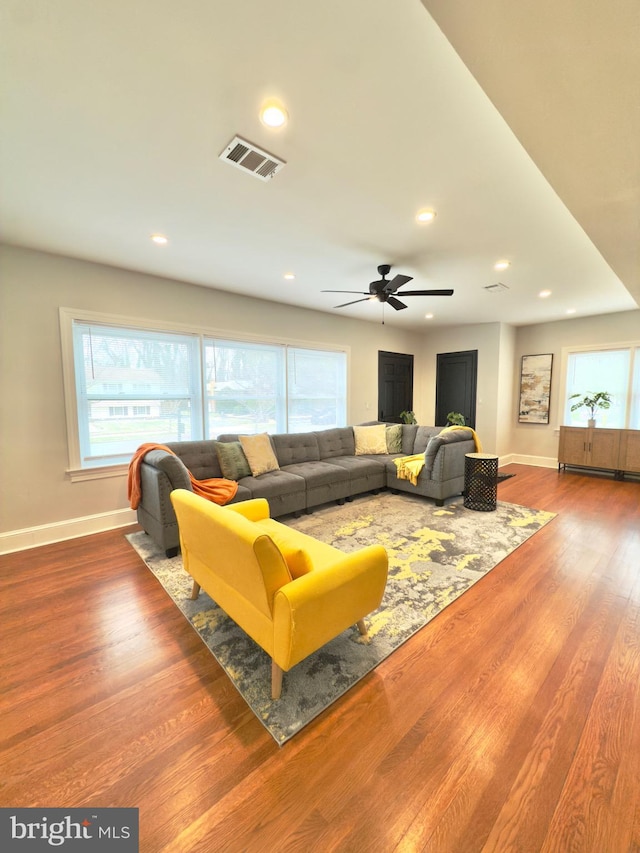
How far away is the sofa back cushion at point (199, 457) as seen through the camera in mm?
3594

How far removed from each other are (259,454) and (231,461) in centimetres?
36

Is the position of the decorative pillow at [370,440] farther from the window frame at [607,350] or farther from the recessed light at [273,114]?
the recessed light at [273,114]

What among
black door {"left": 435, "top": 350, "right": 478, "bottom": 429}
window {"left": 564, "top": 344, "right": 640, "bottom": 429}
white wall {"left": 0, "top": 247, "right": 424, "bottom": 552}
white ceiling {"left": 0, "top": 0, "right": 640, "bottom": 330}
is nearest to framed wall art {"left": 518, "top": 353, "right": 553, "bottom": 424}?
window {"left": 564, "top": 344, "right": 640, "bottom": 429}

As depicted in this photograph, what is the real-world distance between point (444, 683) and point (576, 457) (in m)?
5.73

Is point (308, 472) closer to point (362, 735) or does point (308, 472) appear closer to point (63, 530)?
point (63, 530)

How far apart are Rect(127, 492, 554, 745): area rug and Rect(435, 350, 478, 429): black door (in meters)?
3.05

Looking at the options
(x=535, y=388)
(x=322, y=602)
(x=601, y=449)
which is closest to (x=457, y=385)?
(x=535, y=388)

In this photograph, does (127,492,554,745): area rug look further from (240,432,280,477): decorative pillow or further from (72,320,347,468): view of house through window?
(72,320,347,468): view of house through window

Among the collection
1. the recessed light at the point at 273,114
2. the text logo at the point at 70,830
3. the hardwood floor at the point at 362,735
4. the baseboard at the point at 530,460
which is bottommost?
the text logo at the point at 70,830

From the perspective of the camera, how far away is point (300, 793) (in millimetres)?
1198

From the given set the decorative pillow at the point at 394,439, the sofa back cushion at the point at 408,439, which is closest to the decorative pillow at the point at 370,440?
the decorative pillow at the point at 394,439

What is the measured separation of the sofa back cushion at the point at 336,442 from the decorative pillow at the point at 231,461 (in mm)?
1275

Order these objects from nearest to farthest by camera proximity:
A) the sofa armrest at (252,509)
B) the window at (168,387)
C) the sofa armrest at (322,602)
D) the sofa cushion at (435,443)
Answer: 1. the sofa armrest at (322,602)
2. the sofa armrest at (252,509)
3. the window at (168,387)
4. the sofa cushion at (435,443)

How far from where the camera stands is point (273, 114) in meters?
1.59
